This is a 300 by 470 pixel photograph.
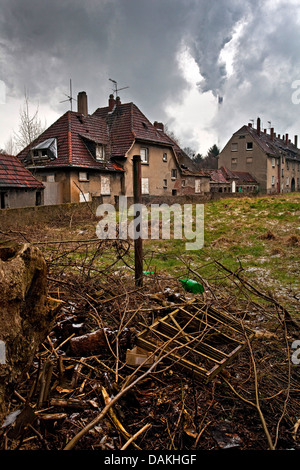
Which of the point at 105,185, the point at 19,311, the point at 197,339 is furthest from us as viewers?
the point at 105,185

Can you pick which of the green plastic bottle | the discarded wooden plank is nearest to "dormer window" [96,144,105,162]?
the green plastic bottle

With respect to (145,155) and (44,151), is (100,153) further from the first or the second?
(145,155)

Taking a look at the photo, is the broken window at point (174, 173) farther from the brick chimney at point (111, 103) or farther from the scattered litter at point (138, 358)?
the scattered litter at point (138, 358)

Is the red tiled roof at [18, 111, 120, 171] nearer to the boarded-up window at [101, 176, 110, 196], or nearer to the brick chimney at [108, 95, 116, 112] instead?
the boarded-up window at [101, 176, 110, 196]

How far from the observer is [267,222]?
1363cm

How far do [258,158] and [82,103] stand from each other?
2743 cm

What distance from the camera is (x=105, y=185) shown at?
24453mm

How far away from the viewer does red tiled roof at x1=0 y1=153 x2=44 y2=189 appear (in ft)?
52.4

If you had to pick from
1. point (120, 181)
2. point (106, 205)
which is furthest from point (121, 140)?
point (106, 205)

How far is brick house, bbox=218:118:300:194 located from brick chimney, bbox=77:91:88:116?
26.4 m

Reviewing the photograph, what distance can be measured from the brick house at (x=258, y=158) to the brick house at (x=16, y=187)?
35089 millimetres

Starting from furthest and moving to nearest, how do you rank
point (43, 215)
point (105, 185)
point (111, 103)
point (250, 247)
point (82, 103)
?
point (111, 103), point (82, 103), point (105, 185), point (43, 215), point (250, 247)

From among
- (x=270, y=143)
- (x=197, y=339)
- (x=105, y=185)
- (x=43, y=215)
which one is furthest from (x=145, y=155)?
(x=270, y=143)
